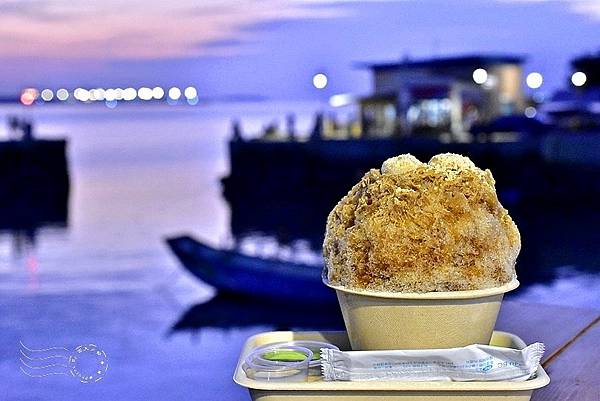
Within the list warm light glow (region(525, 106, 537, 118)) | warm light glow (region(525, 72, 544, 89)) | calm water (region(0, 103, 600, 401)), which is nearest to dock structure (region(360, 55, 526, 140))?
warm light glow (region(525, 106, 537, 118))

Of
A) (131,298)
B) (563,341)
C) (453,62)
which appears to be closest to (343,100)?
(453,62)

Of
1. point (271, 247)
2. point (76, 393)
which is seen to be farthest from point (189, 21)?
point (76, 393)

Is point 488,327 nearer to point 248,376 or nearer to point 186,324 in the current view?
point 248,376

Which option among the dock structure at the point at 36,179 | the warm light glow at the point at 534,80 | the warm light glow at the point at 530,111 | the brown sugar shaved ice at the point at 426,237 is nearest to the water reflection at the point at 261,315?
the dock structure at the point at 36,179

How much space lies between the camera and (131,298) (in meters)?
14.4

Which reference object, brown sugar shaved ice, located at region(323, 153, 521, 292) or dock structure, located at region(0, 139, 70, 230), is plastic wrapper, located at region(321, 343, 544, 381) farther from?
dock structure, located at region(0, 139, 70, 230)

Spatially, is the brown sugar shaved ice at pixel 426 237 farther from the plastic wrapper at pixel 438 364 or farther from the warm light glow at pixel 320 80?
the warm light glow at pixel 320 80

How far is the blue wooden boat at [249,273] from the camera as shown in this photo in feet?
40.2

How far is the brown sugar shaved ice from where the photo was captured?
0.87m

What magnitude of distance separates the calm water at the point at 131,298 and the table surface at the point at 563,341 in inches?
17.0

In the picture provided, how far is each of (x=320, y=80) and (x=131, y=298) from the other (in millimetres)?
9210

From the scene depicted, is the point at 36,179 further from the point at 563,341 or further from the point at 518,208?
the point at 563,341

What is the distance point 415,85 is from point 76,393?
15180 millimetres

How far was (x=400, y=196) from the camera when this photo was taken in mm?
899
